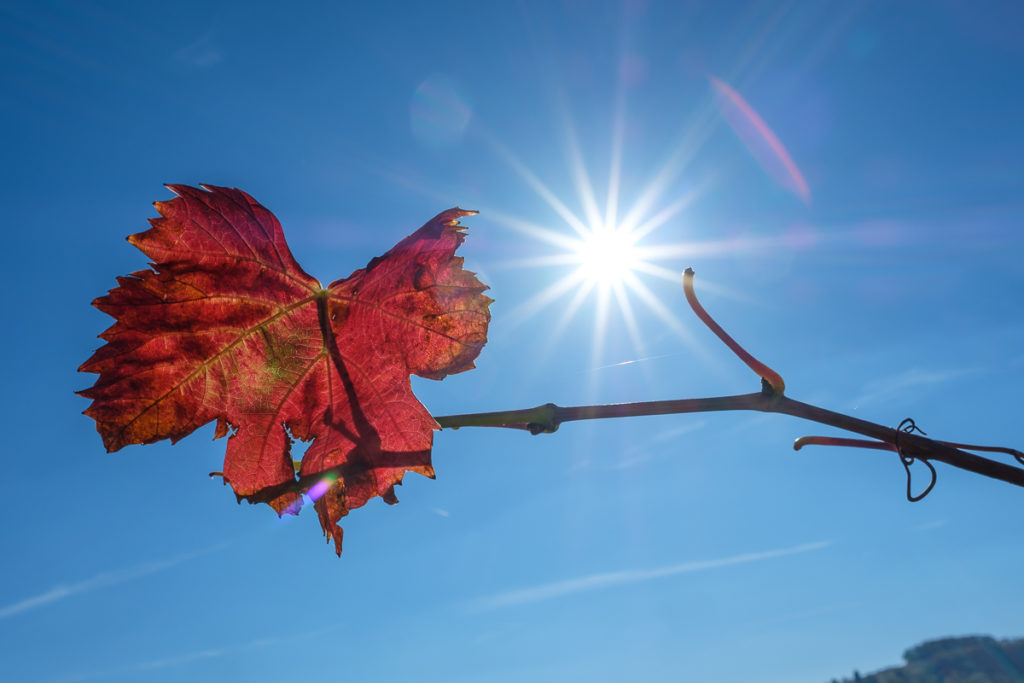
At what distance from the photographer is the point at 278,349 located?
43.8 inches

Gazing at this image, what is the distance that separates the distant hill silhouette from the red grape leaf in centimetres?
16731

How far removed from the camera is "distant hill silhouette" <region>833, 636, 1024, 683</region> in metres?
132

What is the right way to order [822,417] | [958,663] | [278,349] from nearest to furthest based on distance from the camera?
[822,417]
[278,349]
[958,663]

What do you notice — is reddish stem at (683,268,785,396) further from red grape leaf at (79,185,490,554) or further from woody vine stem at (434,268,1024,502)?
red grape leaf at (79,185,490,554)

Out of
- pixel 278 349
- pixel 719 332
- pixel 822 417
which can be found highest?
pixel 278 349

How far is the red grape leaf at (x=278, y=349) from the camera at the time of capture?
0.97 m

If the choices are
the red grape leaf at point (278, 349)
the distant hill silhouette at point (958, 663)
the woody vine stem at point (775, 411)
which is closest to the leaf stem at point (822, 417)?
the woody vine stem at point (775, 411)

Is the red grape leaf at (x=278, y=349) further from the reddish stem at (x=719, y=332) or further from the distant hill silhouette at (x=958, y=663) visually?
the distant hill silhouette at (x=958, y=663)

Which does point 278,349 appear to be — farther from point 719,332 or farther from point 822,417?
point 822,417

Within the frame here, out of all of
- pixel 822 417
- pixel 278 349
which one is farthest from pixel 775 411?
pixel 278 349

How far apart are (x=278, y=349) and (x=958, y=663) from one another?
182949mm

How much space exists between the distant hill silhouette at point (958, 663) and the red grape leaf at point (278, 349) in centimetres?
16731

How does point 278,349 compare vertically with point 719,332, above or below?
above

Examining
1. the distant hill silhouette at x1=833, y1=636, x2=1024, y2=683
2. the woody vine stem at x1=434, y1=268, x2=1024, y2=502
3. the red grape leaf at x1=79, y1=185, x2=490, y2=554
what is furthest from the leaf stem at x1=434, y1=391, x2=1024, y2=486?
the distant hill silhouette at x1=833, y1=636, x2=1024, y2=683
